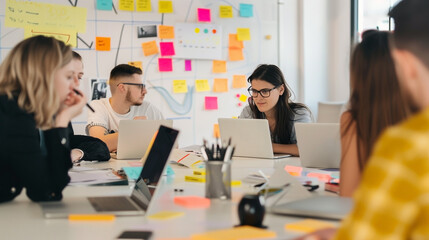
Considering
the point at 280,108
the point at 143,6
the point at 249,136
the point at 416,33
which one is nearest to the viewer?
the point at 416,33

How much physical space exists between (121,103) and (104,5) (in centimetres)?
93

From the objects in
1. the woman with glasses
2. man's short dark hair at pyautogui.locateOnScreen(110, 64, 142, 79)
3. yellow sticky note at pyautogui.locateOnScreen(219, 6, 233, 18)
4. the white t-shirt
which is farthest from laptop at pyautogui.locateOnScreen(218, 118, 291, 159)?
yellow sticky note at pyautogui.locateOnScreen(219, 6, 233, 18)

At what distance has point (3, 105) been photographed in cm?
170

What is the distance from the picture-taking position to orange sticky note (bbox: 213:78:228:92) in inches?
182

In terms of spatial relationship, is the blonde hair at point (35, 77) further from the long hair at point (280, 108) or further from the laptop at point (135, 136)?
the long hair at point (280, 108)

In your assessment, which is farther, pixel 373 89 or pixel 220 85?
pixel 220 85

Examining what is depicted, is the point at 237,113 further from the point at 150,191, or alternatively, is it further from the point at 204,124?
the point at 150,191

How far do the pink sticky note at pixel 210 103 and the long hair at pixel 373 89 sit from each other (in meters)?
3.00

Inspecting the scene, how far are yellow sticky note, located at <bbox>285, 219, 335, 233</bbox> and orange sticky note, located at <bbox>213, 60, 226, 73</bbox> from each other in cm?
329

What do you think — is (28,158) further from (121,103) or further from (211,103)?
(211,103)

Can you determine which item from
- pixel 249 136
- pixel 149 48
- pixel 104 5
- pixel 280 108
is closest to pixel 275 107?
pixel 280 108

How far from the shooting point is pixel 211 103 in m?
4.62

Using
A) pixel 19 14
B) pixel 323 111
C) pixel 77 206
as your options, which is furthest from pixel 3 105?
pixel 323 111

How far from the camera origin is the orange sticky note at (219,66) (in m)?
4.61
